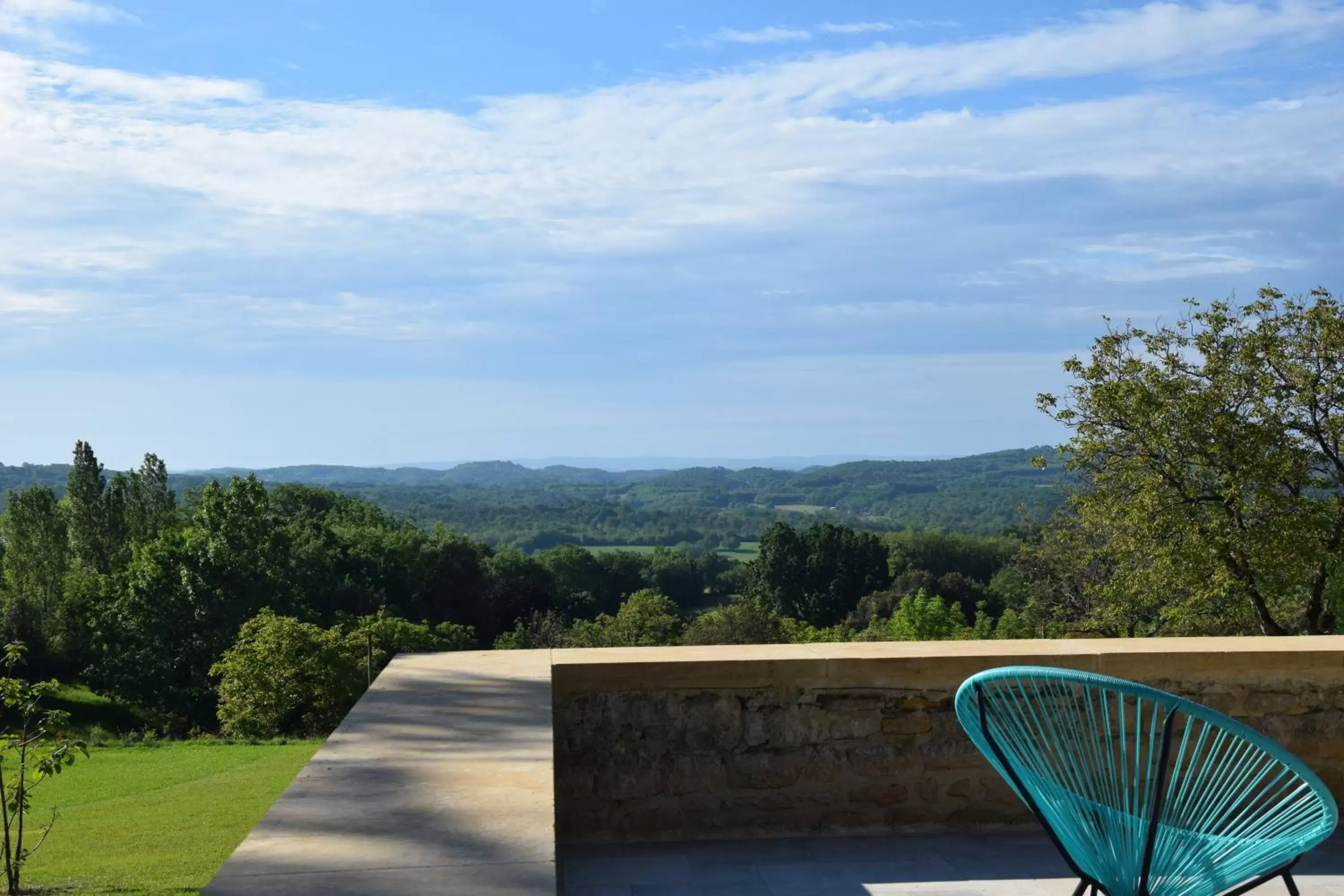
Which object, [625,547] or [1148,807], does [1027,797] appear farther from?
[625,547]

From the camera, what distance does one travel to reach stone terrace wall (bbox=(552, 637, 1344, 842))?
3979 millimetres

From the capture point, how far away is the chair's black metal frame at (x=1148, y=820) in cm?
218

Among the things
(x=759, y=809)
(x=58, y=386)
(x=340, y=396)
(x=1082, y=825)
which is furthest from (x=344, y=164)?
(x=340, y=396)

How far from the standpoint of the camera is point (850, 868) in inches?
146

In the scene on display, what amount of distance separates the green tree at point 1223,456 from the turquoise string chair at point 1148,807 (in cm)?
1294

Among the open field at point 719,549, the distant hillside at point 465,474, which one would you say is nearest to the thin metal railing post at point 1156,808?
the open field at point 719,549

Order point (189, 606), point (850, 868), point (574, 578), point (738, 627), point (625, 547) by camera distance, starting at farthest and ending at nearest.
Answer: point (625, 547) → point (574, 578) → point (738, 627) → point (189, 606) → point (850, 868)

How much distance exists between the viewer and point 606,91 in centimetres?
1098

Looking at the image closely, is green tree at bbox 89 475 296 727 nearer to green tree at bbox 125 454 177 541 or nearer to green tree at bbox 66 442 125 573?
green tree at bbox 66 442 125 573

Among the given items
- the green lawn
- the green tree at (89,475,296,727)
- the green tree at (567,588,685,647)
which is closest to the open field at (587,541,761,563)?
the green tree at (567,588,685,647)

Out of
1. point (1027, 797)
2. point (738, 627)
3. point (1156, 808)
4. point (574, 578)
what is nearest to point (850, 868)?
point (1027, 797)

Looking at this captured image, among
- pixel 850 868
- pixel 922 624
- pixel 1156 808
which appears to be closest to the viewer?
pixel 1156 808

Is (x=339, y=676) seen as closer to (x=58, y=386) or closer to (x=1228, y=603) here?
(x=1228, y=603)

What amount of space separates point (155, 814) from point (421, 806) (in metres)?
Answer: 8.66
